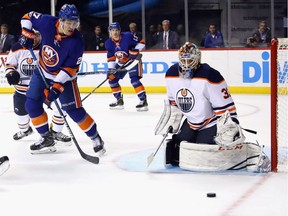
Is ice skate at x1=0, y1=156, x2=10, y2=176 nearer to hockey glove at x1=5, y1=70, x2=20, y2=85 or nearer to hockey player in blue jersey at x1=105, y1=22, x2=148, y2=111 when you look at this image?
hockey glove at x1=5, y1=70, x2=20, y2=85

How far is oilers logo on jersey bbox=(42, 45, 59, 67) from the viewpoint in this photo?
436cm

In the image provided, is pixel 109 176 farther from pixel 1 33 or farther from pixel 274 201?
pixel 1 33

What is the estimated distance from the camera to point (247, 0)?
32.6ft

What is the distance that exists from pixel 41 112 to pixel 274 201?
1.90m

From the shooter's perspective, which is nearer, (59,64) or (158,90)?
(59,64)

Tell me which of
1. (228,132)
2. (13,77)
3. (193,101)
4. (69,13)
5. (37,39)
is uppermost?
(69,13)

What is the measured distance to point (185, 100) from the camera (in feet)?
12.9

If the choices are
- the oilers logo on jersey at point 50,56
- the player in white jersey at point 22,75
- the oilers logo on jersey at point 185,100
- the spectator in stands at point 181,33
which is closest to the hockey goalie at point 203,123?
the oilers logo on jersey at point 185,100

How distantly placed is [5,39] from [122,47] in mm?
3310

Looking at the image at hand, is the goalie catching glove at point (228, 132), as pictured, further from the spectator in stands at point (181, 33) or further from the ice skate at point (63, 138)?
the spectator in stands at point (181, 33)

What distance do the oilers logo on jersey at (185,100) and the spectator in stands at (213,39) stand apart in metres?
5.40

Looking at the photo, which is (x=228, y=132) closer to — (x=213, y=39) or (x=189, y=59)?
(x=189, y=59)

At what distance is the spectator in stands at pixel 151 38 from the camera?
985cm

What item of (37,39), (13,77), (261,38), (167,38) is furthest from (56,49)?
(167,38)
